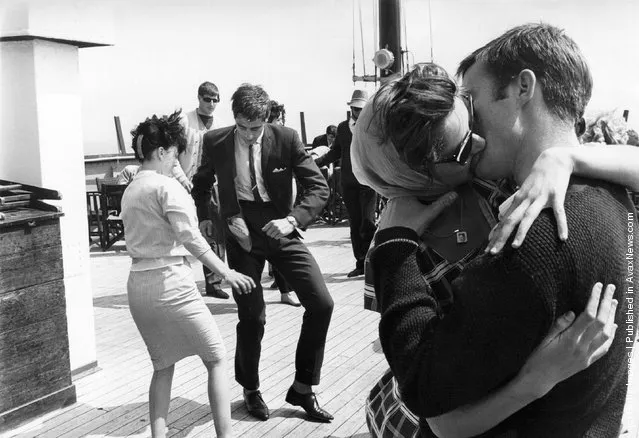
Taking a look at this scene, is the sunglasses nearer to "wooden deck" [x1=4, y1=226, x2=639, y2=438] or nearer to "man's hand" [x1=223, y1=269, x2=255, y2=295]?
"wooden deck" [x1=4, y1=226, x2=639, y2=438]

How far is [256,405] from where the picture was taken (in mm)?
4270

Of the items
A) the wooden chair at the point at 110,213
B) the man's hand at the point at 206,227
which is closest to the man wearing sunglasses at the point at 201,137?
the man's hand at the point at 206,227

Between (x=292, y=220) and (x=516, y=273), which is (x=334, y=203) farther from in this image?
(x=516, y=273)

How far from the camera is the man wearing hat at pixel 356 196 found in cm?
824

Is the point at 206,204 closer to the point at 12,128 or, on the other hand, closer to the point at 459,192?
the point at 12,128

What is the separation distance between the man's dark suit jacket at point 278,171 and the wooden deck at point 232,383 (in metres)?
1.18

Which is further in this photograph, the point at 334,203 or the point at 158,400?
the point at 334,203

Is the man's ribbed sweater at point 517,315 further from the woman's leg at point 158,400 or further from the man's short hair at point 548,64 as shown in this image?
the woman's leg at point 158,400

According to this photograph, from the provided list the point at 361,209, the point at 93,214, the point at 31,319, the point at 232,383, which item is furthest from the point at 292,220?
the point at 93,214

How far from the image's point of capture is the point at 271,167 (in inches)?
173

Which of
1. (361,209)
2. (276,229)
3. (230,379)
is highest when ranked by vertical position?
(276,229)

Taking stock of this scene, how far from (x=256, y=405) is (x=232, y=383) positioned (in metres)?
0.63

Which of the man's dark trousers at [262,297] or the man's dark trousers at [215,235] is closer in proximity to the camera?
the man's dark trousers at [262,297]

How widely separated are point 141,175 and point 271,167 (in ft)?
3.41
